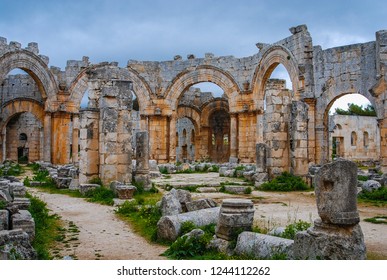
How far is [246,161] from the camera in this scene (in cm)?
2369

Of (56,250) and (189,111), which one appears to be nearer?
(56,250)

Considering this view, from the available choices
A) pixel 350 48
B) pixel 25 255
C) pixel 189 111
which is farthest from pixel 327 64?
pixel 25 255

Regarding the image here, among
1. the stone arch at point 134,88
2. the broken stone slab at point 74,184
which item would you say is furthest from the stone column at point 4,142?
the broken stone slab at point 74,184

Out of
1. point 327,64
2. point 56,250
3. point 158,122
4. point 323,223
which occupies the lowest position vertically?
point 56,250

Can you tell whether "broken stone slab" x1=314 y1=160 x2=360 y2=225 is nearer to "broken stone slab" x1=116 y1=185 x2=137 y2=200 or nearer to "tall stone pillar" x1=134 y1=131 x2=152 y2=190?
"broken stone slab" x1=116 y1=185 x2=137 y2=200

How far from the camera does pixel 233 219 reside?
6078 mm

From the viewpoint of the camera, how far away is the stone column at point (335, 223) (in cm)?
454

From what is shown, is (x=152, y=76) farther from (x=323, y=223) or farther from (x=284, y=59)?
(x=323, y=223)

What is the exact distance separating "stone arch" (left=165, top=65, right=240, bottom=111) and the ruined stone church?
0.19 ft

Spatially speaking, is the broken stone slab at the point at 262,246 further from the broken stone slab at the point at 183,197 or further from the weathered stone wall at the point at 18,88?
the weathered stone wall at the point at 18,88

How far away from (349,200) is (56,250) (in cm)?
413

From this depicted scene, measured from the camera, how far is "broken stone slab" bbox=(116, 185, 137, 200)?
1150 cm

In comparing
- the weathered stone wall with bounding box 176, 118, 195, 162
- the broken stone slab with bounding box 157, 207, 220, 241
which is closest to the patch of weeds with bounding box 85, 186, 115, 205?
the broken stone slab with bounding box 157, 207, 220, 241

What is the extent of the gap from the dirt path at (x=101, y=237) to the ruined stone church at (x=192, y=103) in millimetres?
2967
